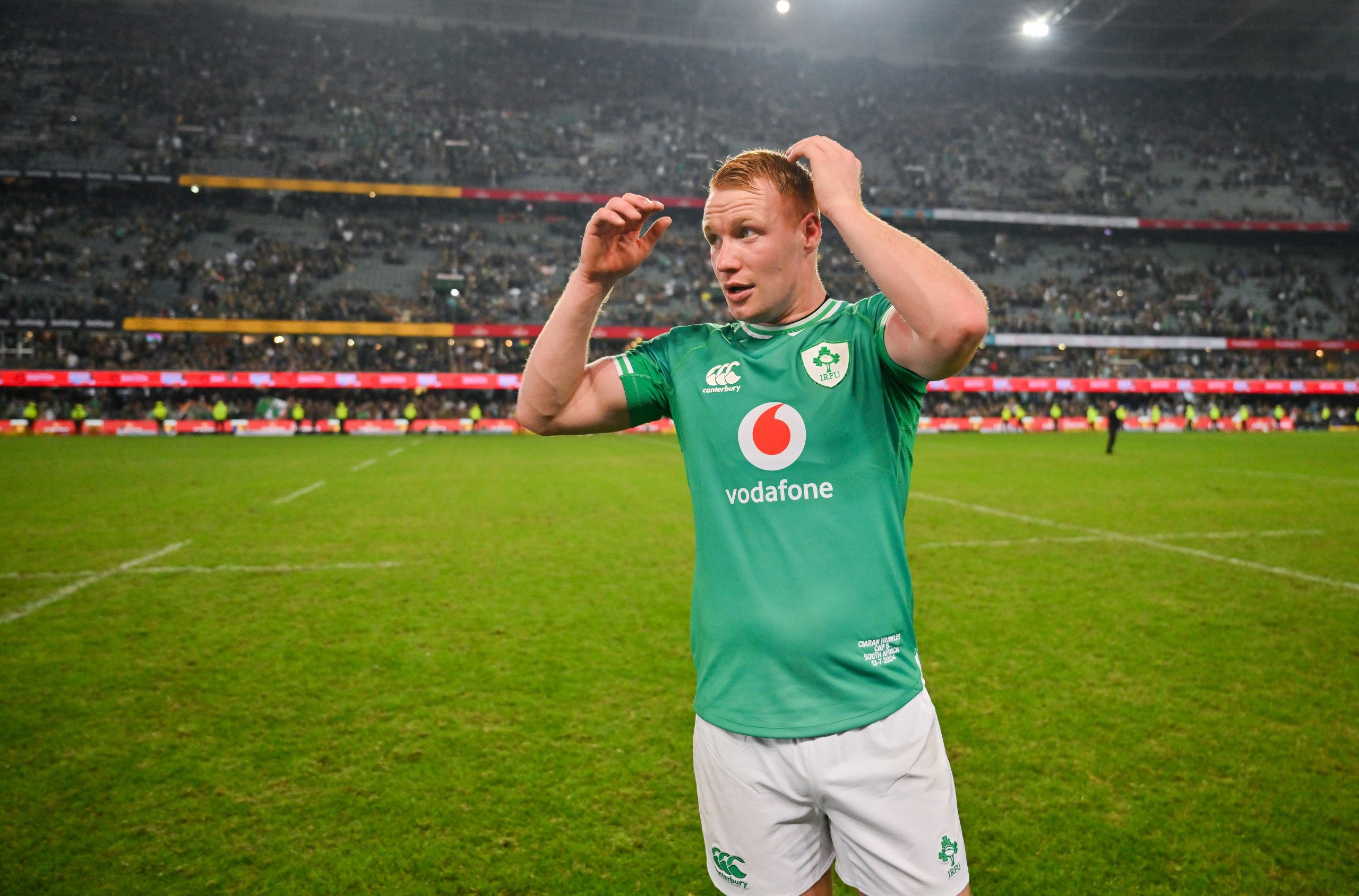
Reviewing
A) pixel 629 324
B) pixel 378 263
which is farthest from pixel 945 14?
pixel 378 263

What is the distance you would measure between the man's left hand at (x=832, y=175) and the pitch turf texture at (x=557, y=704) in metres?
2.47

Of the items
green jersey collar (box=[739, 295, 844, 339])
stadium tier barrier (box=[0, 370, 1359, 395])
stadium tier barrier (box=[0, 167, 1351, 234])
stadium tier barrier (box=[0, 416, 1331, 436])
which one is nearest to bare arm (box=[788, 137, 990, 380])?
green jersey collar (box=[739, 295, 844, 339])

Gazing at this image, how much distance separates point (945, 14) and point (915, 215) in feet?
62.9

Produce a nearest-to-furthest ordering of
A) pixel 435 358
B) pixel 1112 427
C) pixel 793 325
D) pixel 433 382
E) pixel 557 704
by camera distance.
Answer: pixel 793 325
pixel 557 704
pixel 1112 427
pixel 433 382
pixel 435 358

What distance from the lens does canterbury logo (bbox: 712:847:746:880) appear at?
1.73 m

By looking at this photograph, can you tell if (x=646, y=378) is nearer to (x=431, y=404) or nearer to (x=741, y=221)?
(x=741, y=221)

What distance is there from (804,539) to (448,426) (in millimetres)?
34641

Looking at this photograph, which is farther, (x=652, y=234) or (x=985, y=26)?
(x=985, y=26)

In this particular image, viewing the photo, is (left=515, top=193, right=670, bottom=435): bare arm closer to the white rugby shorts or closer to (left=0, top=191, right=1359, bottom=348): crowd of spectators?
the white rugby shorts

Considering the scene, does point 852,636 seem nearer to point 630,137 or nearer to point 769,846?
point 769,846

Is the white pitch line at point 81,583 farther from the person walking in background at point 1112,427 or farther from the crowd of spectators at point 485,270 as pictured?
the crowd of spectators at point 485,270

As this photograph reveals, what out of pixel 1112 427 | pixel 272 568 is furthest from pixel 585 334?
pixel 1112 427

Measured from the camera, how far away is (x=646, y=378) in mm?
2035

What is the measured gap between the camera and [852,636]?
5.54ft
